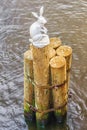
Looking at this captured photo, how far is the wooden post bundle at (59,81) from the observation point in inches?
201

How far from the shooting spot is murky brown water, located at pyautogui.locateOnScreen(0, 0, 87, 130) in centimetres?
618

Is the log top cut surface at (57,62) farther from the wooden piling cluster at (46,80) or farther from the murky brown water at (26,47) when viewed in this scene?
the murky brown water at (26,47)

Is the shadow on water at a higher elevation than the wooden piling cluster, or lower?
lower

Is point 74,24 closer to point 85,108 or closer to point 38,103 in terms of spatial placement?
point 85,108

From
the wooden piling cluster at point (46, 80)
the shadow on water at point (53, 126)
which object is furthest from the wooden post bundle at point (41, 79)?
the shadow on water at point (53, 126)

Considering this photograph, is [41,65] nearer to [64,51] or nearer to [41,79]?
[41,79]

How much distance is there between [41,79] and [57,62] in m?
0.35

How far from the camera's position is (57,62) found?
5141 mm

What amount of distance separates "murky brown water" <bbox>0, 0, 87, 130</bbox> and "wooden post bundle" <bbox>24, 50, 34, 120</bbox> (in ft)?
1.14

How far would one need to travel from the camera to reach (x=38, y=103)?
212 inches

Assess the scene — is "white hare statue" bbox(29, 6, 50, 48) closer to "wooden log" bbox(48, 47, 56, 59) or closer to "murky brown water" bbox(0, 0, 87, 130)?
"wooden log" bbox(48, 47, 56, 59)

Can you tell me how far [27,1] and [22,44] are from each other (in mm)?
2408

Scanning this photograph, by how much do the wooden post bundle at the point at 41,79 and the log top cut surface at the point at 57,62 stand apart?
0.12 m

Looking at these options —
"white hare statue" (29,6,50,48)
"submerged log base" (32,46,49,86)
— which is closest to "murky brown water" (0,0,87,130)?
"submerged log base" (32,46,49,86)
